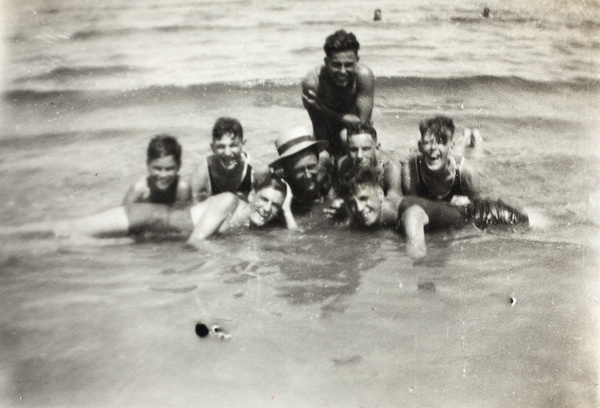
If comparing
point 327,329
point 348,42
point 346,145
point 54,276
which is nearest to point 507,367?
point 327,329

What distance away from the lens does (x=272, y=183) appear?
377 cm

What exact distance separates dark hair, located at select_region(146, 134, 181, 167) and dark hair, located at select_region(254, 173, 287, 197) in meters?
0.50

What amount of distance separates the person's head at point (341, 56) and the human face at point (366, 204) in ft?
2.41

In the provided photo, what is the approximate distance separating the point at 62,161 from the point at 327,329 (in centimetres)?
190

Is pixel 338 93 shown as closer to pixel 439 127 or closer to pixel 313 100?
pixel 313 100

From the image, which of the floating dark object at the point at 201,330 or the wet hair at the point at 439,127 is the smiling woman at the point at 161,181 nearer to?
the floating dark object at the point at 201,330

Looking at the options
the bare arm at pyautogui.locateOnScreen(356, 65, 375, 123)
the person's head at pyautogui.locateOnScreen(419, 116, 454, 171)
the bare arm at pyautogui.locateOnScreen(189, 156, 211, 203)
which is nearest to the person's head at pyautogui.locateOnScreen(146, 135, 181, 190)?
the bare arm at pyautogui.locateOnScreen(189, 156, 211, 203)

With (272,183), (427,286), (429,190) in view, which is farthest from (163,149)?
(427,286)

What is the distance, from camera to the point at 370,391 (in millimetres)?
3379

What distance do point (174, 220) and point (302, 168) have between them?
2.82 ft

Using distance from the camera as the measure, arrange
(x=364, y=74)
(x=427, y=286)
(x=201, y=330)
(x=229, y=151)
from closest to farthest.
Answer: (x=201, y=330)
(x=427, y=286)
(x=229, y=151)
(x=364, y=74)

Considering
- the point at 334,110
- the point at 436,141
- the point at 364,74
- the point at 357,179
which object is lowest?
the point at 357,179

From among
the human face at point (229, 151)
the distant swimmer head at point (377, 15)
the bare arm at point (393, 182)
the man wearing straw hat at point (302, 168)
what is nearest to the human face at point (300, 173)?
the man wearing straw hat at point (302, 168)

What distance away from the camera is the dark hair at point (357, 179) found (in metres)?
3.78
